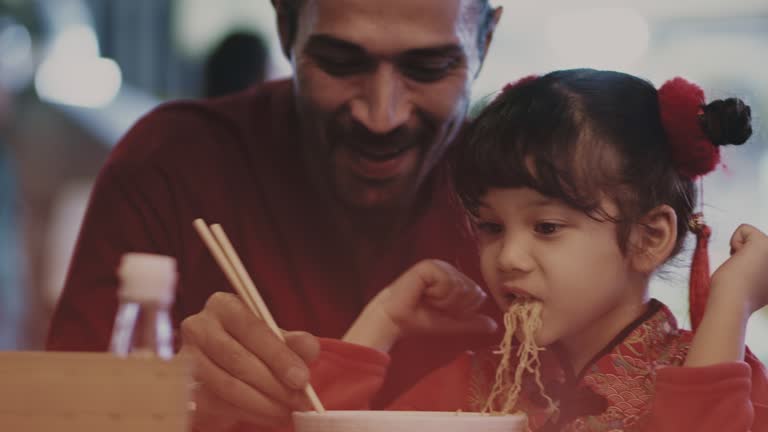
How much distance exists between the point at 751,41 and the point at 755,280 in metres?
3.06

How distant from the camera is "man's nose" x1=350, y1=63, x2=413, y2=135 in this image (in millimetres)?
1587

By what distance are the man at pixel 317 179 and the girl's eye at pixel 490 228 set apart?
187 millimetres

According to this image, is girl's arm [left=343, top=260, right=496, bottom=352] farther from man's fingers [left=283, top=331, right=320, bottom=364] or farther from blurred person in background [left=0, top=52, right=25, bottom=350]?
blurred person in background [left=0, top=52, right=25, bottom=350]

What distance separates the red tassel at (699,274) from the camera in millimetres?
1266

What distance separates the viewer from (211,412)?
125 centimetres

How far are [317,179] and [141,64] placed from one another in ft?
9.96

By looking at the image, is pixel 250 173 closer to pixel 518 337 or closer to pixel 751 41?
pixel 518 337

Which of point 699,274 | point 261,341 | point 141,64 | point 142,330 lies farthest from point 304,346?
point 141,64

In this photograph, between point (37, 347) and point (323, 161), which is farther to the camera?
point (37, 347)

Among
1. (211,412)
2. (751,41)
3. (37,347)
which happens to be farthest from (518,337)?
(751,41)

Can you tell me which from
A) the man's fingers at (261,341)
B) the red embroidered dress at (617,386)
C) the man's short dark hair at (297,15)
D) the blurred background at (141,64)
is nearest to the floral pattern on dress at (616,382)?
the red embroidered dress at (617,386)

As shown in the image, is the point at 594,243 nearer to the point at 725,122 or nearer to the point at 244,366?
the point at 725,122

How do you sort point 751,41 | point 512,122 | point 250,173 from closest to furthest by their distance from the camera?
point 512,122 → point 250,173 → point 751,41

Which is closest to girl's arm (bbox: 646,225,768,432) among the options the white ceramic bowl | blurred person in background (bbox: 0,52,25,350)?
the white ceramic bowl
